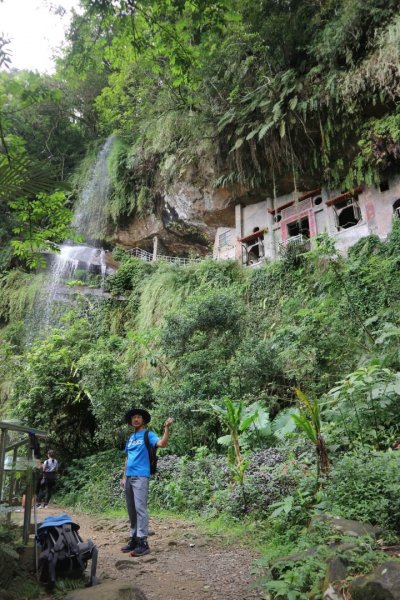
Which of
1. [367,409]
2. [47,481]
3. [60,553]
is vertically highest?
[367,409]

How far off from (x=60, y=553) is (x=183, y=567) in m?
1.28

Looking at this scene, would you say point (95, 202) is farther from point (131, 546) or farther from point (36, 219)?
point (131, 546)

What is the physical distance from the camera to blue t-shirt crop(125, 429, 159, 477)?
4.45m

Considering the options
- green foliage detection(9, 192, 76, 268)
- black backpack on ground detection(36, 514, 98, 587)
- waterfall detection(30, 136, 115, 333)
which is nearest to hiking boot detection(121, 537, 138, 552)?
black backpack on ground detection(36, 514, 98, 587)

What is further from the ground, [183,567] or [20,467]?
[20,467]

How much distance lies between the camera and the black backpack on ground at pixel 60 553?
304 cm

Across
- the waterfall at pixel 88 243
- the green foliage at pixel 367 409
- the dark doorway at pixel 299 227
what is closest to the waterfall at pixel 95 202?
the waterfall at pixel 88 243

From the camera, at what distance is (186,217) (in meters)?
21.6

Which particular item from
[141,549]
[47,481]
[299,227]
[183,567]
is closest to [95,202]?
[299,227]

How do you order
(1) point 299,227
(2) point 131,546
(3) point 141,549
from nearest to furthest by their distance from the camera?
(3) point 141,549 → (2) point 131,546 → (1) point 299,227

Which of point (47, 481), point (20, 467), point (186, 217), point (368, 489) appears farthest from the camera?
point (186, 217)

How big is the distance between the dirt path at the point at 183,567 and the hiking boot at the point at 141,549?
69mm

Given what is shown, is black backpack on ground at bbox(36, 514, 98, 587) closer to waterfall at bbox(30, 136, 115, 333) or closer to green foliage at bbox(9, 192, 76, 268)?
green foliage at bbox(9, 192, 76, 268)

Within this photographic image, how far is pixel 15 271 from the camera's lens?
2120 centimetres
